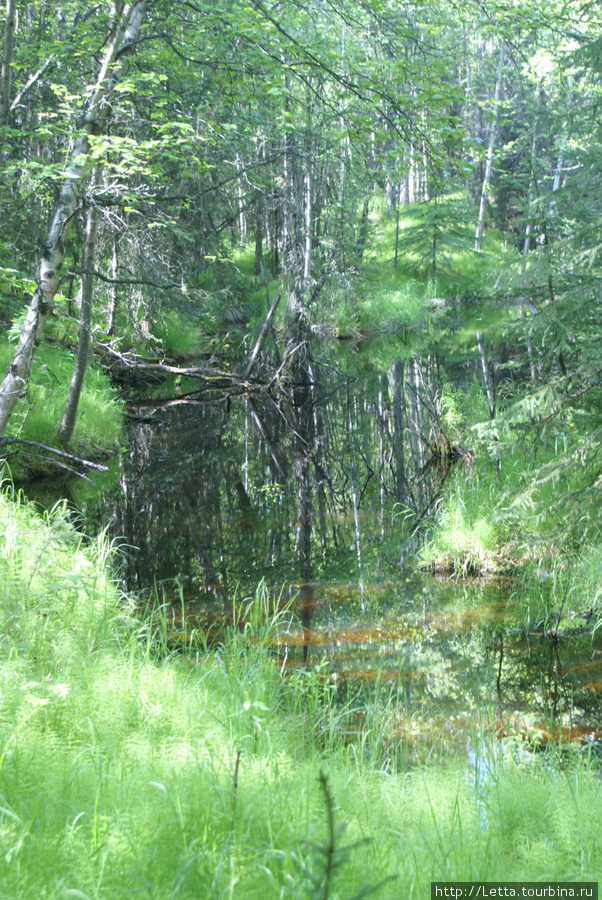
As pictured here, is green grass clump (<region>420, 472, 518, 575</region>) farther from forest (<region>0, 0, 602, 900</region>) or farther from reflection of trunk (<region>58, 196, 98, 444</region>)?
reflection of trunk (<region>58, 196, 98, 444</region>)

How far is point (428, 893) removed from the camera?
183 centimetres

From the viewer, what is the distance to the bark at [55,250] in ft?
16.9

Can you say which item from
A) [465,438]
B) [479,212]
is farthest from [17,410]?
[479,212]

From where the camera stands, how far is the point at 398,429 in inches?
456

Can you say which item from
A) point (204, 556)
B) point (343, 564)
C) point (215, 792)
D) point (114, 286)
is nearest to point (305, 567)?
point (343, 564)

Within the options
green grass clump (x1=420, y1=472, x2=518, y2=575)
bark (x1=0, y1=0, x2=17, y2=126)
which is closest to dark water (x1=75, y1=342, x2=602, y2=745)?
green grass clump (x1=420, y1=472, x2=518, y2=575)

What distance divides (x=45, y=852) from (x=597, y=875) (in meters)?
1.64

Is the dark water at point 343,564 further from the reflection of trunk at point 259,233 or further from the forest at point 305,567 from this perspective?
the reflection of trunk at point 259,233

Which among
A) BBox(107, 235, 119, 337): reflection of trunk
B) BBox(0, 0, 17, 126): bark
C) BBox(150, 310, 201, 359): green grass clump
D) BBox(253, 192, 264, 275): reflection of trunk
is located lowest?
BBox(150, 310, 201, 359): green grass clump

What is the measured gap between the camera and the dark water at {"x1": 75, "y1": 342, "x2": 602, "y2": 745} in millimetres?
4023

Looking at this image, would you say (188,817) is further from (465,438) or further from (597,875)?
(465,438)

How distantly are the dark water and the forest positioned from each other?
4 centimetres

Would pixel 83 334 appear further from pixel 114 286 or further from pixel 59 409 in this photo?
pixel 114 286

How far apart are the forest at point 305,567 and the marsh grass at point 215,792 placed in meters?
0.01
